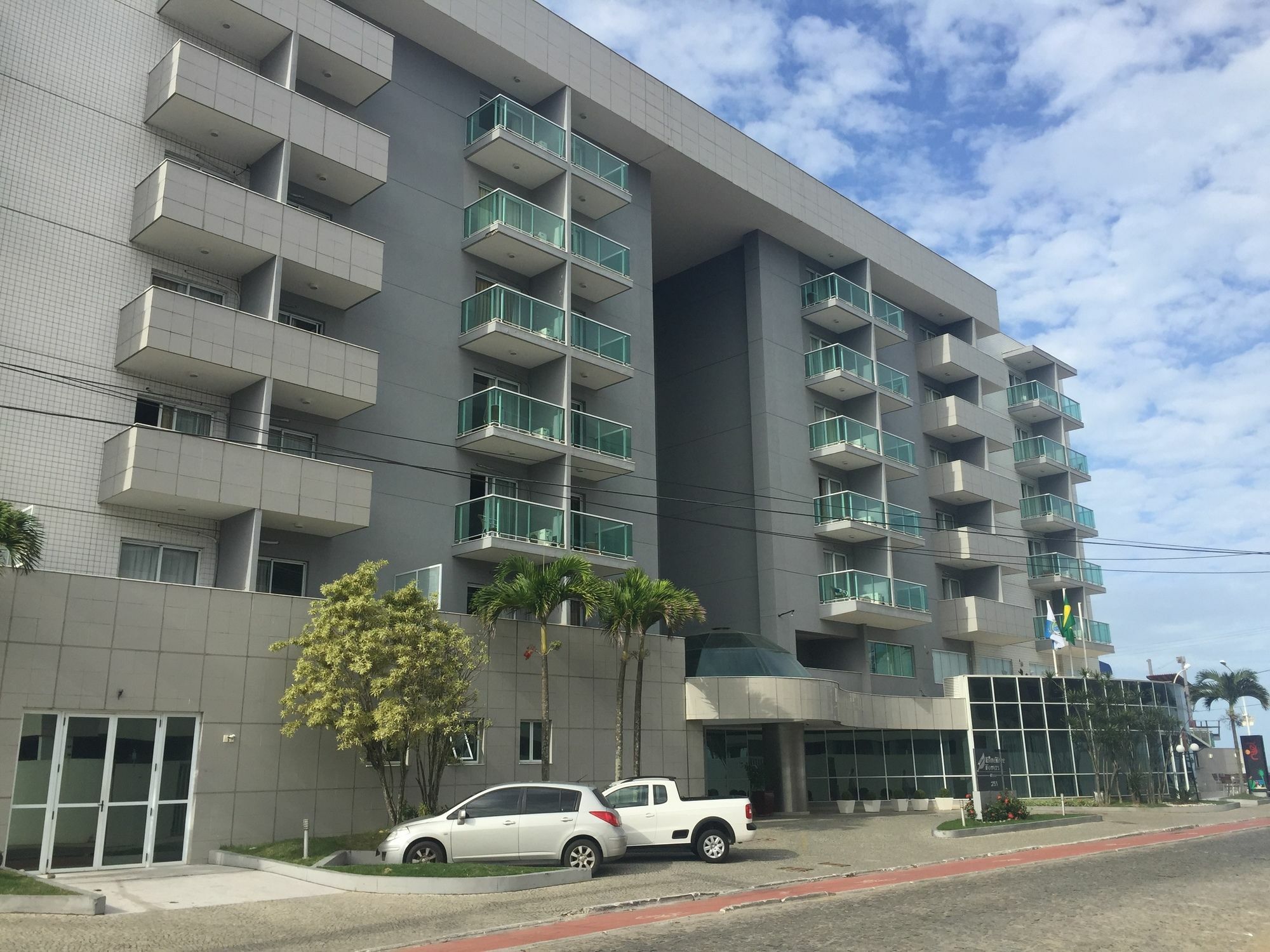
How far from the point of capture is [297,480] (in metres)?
25.4

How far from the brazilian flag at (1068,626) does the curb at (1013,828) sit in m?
17.9

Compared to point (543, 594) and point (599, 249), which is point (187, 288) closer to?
point (543, 594)

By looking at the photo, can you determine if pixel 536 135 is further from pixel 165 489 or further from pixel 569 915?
pixel 569 915

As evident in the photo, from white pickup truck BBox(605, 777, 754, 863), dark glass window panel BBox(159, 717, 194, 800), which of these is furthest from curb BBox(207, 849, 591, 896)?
dark glass window panel BBox(159, 717, 194, 800)

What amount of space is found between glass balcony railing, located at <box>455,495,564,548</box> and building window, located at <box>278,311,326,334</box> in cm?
617

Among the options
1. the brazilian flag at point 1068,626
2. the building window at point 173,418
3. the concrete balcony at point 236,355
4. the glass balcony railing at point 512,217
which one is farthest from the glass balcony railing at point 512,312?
the brazilian flag at point 1068,626

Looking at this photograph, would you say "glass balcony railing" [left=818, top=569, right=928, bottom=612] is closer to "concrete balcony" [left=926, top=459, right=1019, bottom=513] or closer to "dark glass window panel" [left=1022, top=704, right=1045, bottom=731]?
"dark glass window panel" [left=1022, top=704, right=1045, bottom=731]

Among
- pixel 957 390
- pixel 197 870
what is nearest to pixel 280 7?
pixel 197 870

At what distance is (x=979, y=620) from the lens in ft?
156

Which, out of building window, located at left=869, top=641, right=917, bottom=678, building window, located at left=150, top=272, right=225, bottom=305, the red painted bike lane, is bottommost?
the red painted bike lane

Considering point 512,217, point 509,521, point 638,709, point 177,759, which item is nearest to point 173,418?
point 177,759

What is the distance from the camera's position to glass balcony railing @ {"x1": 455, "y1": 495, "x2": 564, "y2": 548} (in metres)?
29.9

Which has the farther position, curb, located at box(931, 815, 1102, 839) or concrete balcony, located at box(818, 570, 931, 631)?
concrete balcony, located at box(818, 570, 931, 631)

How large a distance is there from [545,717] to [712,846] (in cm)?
646
